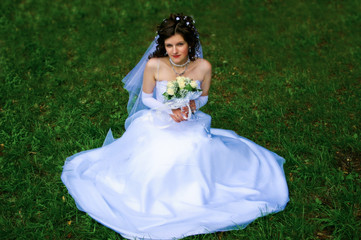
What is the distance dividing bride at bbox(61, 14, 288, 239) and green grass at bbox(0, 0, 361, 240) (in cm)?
21

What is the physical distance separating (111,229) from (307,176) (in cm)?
244

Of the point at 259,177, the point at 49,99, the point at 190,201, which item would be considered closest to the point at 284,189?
the point at 259,177

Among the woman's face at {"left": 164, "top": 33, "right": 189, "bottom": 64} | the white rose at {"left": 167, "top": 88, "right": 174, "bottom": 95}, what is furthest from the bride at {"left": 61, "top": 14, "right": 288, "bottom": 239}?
the white rose at {"left": 167, "top": 88, "right": 174, "bottom": 95}

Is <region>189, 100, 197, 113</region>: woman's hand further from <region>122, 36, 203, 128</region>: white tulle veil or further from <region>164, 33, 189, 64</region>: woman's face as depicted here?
<region>122, 36, 203, 128</region>: white tulle veil

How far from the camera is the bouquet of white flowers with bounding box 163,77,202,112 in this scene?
3.60 metres

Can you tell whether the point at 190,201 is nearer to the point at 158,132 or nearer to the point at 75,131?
the point at 158,132

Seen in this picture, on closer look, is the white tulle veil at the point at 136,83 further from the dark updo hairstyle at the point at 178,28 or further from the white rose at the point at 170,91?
the white rose at the point at 170,91

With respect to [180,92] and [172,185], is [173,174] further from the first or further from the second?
[180,92]

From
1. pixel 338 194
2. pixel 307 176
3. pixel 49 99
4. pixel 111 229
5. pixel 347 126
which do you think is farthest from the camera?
pixel 49 99

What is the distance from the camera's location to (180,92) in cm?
363

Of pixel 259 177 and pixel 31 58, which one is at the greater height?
pixel 31 58

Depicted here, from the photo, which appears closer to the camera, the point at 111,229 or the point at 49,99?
the point at 111,229

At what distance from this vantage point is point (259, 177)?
4340mm

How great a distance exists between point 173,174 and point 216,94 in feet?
9.52
